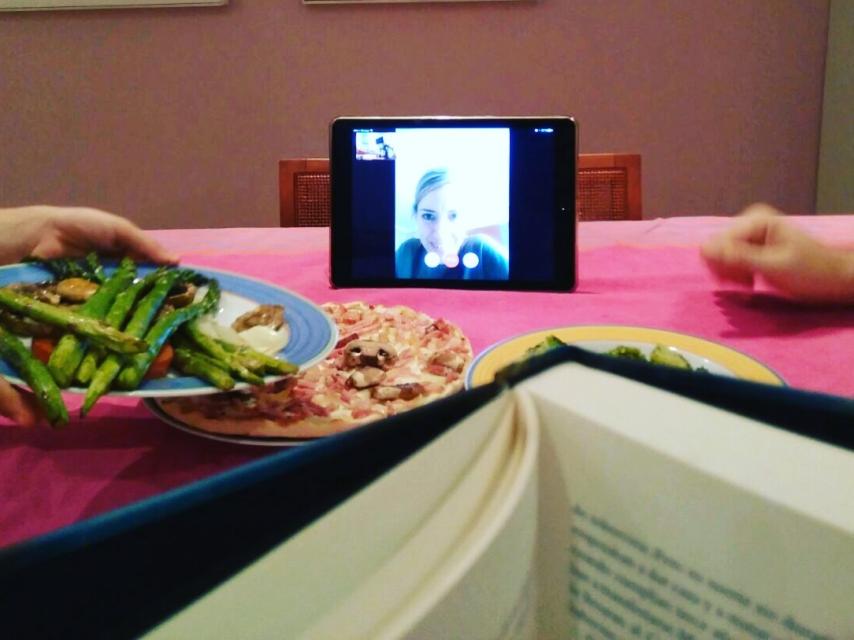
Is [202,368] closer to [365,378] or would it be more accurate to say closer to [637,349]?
[365,378]

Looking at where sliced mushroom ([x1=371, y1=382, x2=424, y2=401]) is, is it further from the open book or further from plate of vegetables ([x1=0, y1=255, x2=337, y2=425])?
the open book

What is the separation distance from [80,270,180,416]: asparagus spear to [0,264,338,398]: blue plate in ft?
0.03

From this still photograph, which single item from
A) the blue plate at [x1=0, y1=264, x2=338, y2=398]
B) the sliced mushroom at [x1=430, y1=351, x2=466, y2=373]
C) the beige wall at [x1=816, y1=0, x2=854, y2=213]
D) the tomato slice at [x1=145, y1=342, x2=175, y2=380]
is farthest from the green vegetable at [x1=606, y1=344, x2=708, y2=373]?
the beige wall at [x1=816, y1=0, x2=854, y2=213]

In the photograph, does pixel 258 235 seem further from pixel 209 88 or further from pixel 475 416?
pixel 209 88

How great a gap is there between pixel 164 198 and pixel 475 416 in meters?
2.35

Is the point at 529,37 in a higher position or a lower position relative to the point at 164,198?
higher

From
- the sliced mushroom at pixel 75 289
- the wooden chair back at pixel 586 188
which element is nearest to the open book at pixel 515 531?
the sliced mushroom at pixel 75 289

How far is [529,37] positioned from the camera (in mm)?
2184

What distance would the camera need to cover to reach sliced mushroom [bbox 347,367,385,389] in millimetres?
655

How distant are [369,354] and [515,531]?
0.51m

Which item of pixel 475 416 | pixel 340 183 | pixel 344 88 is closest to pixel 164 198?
pixel 344 88

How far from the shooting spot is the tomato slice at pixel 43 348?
0.57 metres

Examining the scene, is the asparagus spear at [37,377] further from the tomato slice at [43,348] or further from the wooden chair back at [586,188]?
the wooden chair back at [586,188]

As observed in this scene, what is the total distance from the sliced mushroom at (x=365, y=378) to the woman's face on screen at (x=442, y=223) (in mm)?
281
